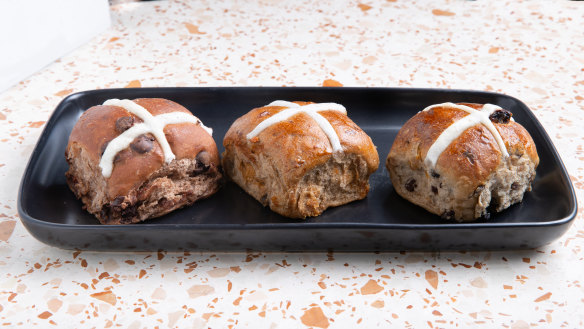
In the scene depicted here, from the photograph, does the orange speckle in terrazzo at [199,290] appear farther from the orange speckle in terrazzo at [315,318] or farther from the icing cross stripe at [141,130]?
the icing cross stripe at [141,130]

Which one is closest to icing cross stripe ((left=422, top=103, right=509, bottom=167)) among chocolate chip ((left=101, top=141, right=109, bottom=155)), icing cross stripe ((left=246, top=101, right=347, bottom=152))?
icing cross stripe ((left=246, top=101, right=347, bottom=152))

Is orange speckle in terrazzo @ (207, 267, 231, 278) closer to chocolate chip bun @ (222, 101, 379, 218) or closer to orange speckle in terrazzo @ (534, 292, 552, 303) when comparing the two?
chocolate chip bun @ (222, 101, 379, 218)

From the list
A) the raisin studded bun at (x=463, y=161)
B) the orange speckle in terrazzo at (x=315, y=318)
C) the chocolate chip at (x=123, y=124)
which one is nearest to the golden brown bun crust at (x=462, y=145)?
the raisin studded bun at (x=463, y=161)

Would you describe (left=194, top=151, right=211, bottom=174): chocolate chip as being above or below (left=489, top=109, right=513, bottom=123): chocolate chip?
below

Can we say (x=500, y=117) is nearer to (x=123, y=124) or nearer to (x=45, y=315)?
(x=123, y=124)

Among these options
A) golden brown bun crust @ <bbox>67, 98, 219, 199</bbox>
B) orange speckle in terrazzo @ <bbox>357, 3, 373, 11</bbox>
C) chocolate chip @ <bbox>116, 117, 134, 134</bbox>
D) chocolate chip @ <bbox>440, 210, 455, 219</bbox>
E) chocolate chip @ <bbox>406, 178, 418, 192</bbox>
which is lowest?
chocolate chip @ <bbox>440, 210, 455, 219</bbox>

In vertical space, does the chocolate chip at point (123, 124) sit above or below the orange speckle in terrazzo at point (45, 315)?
above

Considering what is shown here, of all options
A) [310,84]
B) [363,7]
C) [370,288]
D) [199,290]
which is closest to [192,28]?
[310,84]
